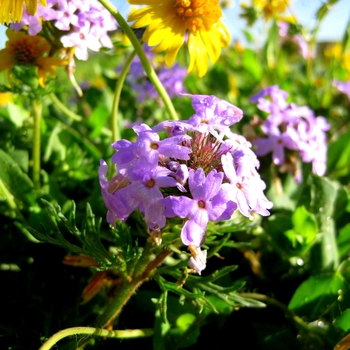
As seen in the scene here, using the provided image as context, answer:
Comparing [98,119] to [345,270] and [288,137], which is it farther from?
[345,270]

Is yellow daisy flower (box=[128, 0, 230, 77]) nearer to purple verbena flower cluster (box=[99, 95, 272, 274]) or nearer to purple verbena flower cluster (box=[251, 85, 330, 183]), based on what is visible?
purple verbena flower cluster (box=[99, 95, 272, 274])

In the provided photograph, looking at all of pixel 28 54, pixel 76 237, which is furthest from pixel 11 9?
pixel 76 237

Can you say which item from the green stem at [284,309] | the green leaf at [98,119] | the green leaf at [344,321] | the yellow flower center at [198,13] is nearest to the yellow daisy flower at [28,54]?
the yellow flower center at [198,13]

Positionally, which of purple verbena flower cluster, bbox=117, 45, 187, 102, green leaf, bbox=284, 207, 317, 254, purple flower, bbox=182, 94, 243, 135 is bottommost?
green leaf, bbox=284, 207, 317, 254

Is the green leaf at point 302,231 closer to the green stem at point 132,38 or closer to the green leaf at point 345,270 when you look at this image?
the green leaf at point 345,270

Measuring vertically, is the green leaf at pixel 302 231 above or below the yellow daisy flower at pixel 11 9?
below

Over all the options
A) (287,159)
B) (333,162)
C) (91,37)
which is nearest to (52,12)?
(91,37)

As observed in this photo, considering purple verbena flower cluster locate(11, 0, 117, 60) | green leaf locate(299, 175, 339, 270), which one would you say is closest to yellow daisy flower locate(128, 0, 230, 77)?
purple verbena flower cluster locate(11, 0, 117, 60)
